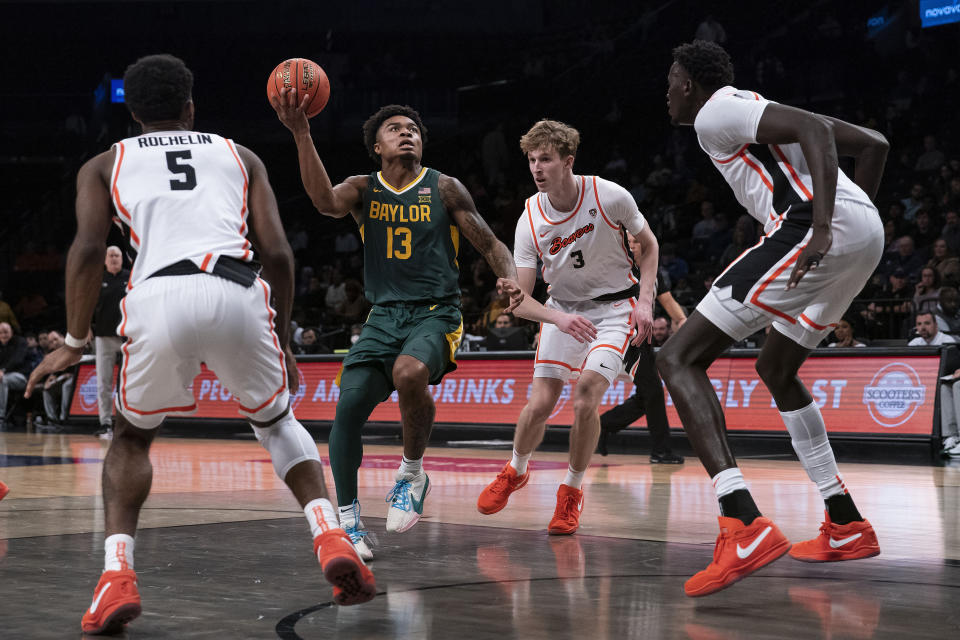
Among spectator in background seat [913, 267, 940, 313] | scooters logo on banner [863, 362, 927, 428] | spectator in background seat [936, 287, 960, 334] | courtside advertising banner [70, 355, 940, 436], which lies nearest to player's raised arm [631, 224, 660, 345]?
courtside advertising banner [70, 355, 940, 436]

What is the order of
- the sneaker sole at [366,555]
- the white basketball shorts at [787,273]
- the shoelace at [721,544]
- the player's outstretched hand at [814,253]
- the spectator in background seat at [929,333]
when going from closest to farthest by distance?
the shoelace at [721,544]
the player's outstretched hand at [814,253]
the white basketball shorts at [787,273]
the sneaker sole at [366,555]
the spectator in background seat at [929,333]

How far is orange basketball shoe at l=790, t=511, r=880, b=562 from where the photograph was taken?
179 inches

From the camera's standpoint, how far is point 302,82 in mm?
4887

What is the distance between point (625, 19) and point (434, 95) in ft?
16.5

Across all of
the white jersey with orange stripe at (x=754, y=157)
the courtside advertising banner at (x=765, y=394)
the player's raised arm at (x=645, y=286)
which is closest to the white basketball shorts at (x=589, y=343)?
the player's raised arm at (x=645, y=286)

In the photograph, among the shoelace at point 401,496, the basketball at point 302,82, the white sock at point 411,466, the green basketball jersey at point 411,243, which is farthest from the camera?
the green basketball jersey at point 411,243

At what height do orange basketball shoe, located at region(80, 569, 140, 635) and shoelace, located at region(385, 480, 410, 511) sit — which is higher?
orange basketball shoe, located at region(80, 569, 140, 635)

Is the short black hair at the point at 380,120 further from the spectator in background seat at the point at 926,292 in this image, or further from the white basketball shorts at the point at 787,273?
the spectator in background seat at the point at 926,292

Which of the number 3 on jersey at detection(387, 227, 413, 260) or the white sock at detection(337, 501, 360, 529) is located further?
the number 3 on jersey at detection(387, 227, 413, 260)

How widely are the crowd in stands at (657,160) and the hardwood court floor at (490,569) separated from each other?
6259 mm

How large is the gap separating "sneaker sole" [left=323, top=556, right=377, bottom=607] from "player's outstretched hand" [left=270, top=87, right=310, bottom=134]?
7.00 ft

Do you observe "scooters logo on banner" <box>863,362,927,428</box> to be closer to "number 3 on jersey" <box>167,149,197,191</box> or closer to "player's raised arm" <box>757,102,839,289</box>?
"player's raised arm" <box>757,102,839,289</box>

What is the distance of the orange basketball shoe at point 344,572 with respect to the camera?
3.40 metres

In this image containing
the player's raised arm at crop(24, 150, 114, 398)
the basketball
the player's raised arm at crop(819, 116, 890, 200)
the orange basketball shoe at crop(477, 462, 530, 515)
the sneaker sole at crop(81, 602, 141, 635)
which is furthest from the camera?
the orange basketball shoe at crop(477, 462, 530, 515)
